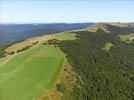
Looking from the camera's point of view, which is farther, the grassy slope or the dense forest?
the dense forest

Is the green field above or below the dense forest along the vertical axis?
above

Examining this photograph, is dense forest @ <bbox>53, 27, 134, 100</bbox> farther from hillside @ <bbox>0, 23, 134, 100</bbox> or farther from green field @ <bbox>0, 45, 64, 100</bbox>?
green field @ <bbox>0, 45, 64, 100</bbox>

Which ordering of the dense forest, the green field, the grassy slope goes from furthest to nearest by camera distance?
1. the dense forest
2. the grassy slope
3. the green field

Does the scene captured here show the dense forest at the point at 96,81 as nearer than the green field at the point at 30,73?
No

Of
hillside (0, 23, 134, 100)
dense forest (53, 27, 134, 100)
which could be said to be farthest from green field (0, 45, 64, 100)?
dense forest (53, 27, 134, 100)

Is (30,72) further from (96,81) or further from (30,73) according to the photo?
(96,81)

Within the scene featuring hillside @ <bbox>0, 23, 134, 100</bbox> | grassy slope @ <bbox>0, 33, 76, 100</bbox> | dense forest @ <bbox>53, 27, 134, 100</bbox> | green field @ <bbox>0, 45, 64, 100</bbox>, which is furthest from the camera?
dense forest @ <bbox>53, 27, 134, 100</bbox>

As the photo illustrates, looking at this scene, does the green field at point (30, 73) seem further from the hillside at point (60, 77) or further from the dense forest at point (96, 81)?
the dense forest at point (96, 81)

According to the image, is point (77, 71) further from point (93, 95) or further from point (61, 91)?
point (61, 91)

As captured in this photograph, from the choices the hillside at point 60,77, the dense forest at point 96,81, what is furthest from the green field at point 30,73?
the dense forest at point 96,81
